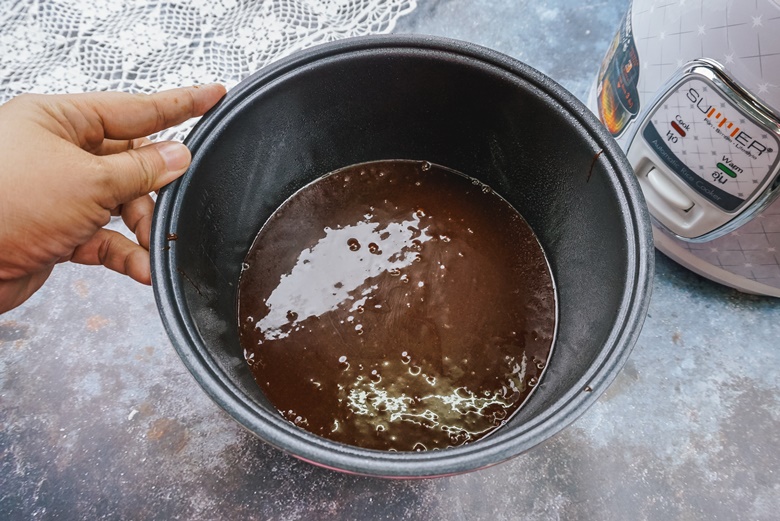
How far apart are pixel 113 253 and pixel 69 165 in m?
0.26

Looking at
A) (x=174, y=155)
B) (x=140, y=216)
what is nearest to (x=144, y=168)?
(x=174, y=155)

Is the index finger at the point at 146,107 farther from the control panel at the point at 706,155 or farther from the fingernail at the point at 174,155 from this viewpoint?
the control panel at the point at 706,155

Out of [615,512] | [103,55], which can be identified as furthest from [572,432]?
[103,55]

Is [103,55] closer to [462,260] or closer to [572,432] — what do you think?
[462,260]

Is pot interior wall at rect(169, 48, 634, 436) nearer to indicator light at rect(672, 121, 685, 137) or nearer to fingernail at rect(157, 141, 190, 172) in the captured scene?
fingernail at rect(157, 141, 190, 172)

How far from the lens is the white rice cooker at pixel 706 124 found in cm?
80

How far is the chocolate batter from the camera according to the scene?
0.96 metres

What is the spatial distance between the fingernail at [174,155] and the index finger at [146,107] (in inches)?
4.5

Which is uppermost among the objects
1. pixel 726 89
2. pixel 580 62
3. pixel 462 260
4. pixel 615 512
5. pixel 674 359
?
pixel 726 89

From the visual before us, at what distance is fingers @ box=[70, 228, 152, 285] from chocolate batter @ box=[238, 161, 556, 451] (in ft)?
0.61

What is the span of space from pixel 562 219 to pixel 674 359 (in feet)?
1.19

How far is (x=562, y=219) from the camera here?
1015 mm

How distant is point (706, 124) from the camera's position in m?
0.88

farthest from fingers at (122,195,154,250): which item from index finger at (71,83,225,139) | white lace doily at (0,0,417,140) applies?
white lace doily at (0,0,417,140)
